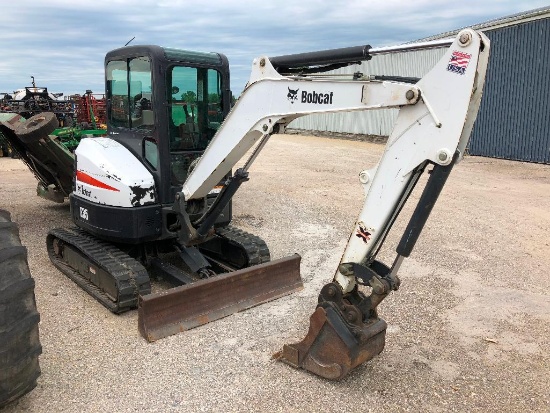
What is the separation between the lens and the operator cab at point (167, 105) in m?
5.28

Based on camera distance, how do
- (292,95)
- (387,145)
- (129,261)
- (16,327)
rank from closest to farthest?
1. (16,327)
2. (387,145)
3. (292,95)
4. (129,261)

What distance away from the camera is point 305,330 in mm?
4707

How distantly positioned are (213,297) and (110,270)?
3.43 feet

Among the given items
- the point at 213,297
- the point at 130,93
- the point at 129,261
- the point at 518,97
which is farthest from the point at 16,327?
the point at 518,97

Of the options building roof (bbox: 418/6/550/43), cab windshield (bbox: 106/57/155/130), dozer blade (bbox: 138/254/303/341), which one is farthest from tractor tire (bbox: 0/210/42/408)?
building roof (bbox: 418/6/550/43)

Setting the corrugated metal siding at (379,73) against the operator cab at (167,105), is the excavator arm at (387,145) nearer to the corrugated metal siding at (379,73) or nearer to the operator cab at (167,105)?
the operator cab at (167,105)

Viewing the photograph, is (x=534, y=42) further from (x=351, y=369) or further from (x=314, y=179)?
(x=351, y=369)

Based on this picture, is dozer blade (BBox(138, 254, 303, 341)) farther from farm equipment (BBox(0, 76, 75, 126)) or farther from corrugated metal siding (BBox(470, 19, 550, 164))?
farm equipment (BBox(0, 76, 75, 126))

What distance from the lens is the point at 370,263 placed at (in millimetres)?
3734

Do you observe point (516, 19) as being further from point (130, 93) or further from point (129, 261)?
point (129, 261)

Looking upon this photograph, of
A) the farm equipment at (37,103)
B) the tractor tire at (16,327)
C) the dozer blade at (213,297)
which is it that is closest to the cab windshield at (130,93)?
the dozer blade at (213,297)

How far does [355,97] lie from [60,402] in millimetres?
2963

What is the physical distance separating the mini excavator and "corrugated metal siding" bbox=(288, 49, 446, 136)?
13.1 metres

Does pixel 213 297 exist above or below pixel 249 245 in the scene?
below
